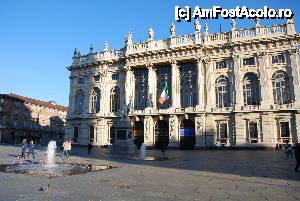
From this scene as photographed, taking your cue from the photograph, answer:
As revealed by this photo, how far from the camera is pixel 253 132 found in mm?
36688

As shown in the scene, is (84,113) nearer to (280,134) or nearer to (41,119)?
(280,134)

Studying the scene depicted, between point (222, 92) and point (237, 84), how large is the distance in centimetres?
247

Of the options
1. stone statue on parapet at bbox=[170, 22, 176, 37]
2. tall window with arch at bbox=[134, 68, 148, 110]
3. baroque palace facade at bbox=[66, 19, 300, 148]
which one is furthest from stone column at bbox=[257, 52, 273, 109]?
tall window with arch at bbox=[134, 68, 148, 110]

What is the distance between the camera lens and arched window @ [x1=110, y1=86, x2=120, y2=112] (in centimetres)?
4640

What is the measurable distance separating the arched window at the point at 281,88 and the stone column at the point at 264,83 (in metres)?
0.79

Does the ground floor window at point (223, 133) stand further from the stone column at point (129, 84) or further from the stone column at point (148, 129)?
the stone column at point (129, 84)

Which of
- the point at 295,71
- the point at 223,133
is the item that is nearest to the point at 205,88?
the point at 223,133

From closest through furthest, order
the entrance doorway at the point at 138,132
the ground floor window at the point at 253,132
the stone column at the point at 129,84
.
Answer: the ground floor window at the point at 253,132 < the entrance doorway at the point at 138,132 < the stone column at the point at 129,84

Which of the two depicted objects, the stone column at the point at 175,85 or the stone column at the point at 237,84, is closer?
the stone column at the point at 237,84

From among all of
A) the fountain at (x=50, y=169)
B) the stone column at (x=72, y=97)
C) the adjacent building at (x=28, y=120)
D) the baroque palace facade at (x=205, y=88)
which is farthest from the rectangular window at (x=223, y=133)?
the adjacent building at (x=28, y=120)

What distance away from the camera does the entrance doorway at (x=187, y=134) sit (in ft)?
130

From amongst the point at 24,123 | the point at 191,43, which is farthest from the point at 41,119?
the point at 191,43

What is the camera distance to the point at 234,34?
39188mm

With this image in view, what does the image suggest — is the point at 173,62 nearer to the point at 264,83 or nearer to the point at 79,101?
the point at 264,83
